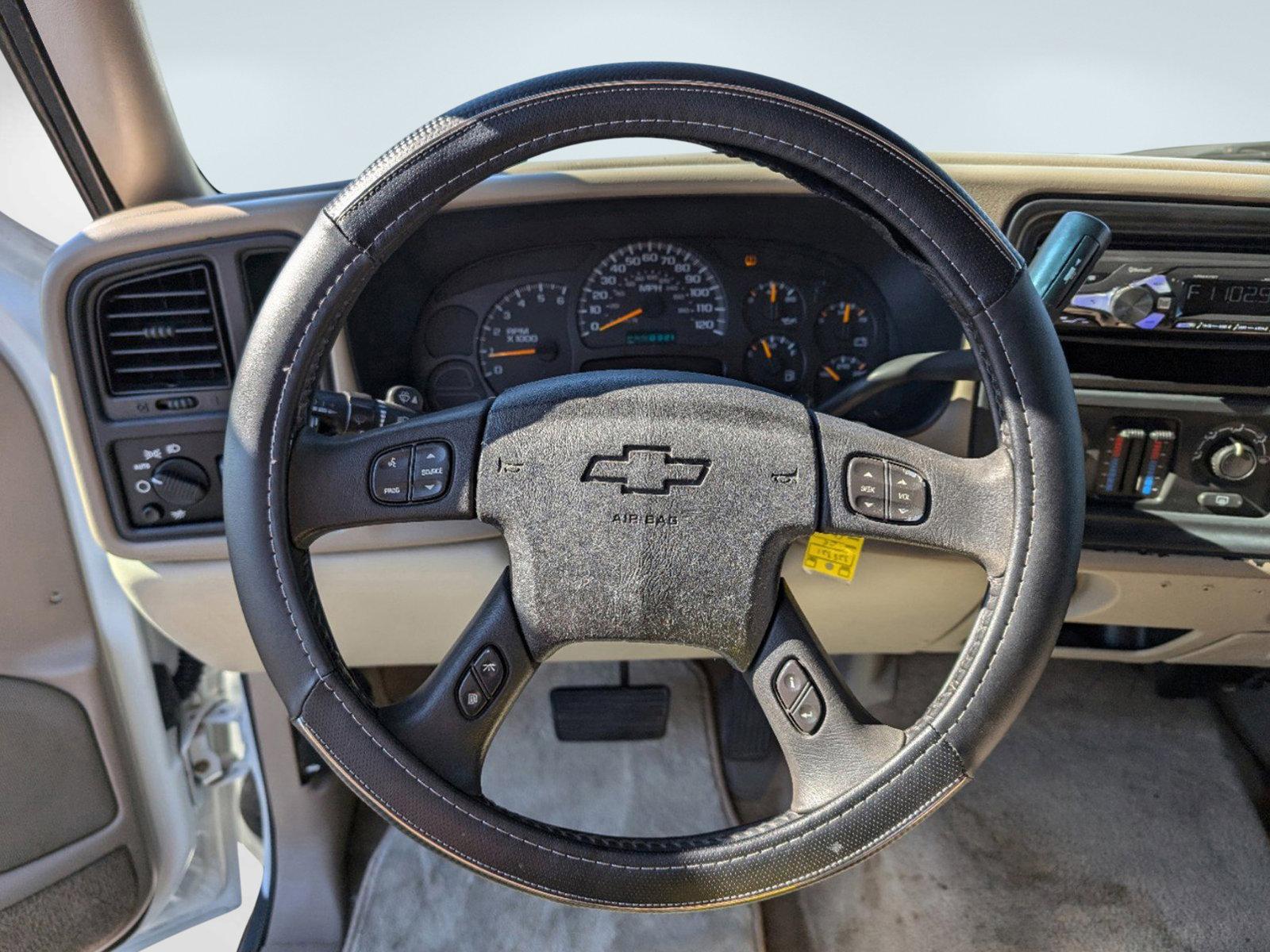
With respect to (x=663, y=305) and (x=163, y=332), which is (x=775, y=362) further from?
(x=163, y=332)

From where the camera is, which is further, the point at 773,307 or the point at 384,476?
the point at 773,307

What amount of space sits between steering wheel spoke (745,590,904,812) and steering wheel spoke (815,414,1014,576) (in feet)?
0.37

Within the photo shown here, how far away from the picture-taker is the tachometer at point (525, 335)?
1296 millimetres

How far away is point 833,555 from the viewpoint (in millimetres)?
1163

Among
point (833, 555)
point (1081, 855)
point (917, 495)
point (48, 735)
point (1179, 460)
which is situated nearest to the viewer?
point (917, 495)

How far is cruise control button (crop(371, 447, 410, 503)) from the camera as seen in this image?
86 centimetres

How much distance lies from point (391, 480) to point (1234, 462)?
3.44 ft

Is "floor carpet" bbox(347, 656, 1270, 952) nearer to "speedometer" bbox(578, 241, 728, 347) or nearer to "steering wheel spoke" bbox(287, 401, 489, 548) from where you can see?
"speedometer" bbox(578, 241, 728, 347)

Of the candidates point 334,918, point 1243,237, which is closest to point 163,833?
point 334,918

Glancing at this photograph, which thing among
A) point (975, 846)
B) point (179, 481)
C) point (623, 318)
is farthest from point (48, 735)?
point (975, 846)

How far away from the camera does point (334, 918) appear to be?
5.21 feet

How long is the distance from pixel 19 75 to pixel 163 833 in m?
1.17

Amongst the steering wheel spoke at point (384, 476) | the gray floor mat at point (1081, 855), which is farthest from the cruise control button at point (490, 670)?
the gray floor mat at point (1081, 855)

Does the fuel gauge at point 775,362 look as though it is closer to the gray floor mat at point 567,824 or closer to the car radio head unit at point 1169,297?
the car radio head unit at point 1169,297
